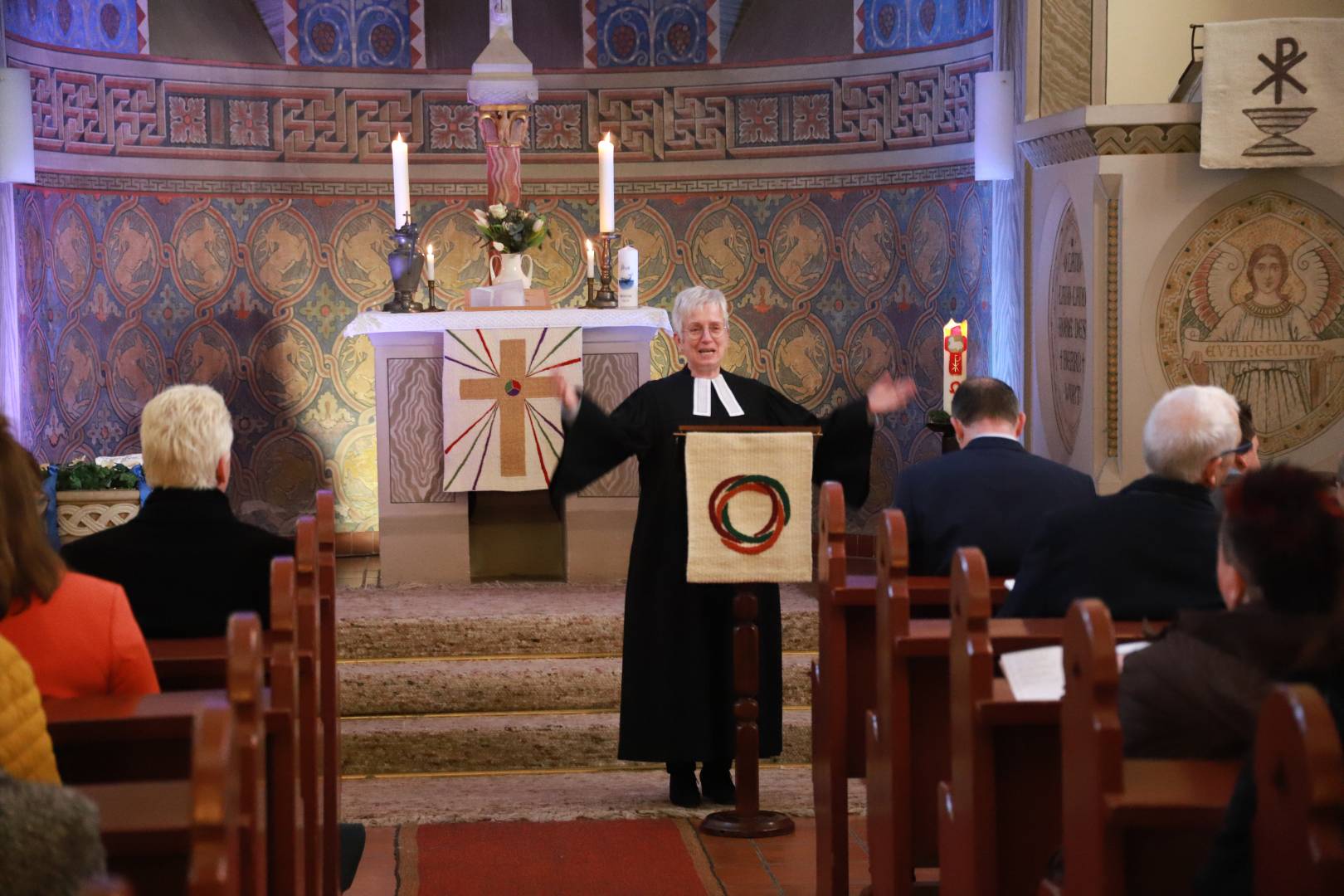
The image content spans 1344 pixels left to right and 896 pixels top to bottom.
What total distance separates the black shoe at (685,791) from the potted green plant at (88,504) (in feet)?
8.43

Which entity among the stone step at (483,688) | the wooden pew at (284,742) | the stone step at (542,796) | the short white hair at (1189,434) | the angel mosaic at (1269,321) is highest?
the angel mosaic at (1269,321)

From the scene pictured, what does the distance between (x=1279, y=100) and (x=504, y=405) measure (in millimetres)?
3139

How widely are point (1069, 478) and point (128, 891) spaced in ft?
9.83

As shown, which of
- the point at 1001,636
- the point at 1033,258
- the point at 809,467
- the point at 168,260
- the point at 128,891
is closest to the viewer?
the point at 128,891

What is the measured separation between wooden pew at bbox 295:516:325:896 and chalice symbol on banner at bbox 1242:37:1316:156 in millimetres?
3729

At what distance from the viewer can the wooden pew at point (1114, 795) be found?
1935mm

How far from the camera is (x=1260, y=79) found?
18.8 ft

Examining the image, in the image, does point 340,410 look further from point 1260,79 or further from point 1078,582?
point 1078,582

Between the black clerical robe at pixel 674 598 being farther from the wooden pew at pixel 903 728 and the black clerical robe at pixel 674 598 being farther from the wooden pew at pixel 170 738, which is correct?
the wooden pew at pixel 170 738

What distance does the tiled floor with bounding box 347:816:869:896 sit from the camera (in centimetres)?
419

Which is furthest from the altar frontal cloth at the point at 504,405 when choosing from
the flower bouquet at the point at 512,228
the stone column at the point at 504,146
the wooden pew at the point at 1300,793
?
the wooden pew at the point at 1300,793

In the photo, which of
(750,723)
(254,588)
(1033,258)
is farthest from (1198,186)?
(254,588)

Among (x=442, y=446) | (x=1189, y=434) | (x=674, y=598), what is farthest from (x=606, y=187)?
(x=1189, y=434)

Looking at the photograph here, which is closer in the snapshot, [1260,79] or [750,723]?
[750,723]
